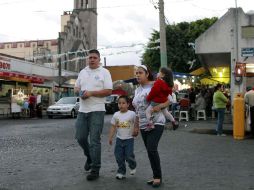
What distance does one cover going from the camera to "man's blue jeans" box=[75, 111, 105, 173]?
6.80 metres

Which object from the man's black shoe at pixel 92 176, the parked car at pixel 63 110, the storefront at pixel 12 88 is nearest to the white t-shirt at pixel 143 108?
the man's black shoe at pixel 92 176

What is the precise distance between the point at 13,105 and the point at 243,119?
19.2 metres

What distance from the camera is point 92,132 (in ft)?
22.5

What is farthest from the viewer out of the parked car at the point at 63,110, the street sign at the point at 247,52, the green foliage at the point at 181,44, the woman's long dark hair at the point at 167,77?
the green foliage at the point at 181,44

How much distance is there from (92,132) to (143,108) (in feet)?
2.91

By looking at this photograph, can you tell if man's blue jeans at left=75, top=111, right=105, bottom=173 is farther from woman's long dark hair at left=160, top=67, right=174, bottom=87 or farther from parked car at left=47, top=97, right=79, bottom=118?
parked car at left=47, top=97, right=79, bottom=118

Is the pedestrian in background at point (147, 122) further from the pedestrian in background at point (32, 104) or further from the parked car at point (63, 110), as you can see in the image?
the pedestrian in background at point (32, 104)

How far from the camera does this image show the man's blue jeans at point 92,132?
6.80 m

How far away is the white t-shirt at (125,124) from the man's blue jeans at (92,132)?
28 centimetres

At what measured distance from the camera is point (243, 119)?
571 inches

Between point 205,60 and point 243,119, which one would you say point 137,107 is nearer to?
point 243,119

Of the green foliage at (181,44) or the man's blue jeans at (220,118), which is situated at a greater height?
the green foliage at (181,44)

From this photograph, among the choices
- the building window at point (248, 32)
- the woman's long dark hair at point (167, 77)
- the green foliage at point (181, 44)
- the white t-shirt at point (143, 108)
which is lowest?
the white t-shirt at point (143, 108)

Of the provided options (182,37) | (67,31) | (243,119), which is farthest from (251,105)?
(67,31)
